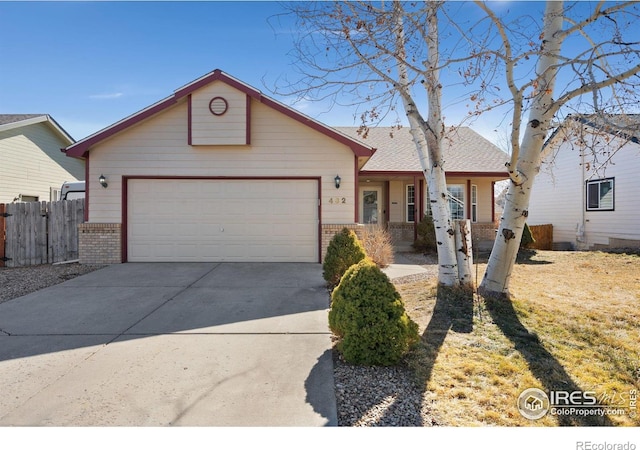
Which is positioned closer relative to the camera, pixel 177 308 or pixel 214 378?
pixel 214 378

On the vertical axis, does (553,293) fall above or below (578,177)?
below

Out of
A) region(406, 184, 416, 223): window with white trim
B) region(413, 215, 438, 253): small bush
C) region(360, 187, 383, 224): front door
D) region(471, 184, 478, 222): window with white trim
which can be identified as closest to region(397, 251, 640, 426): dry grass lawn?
region(413, 215, 438, 253): small bush

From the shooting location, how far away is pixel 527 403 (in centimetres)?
276

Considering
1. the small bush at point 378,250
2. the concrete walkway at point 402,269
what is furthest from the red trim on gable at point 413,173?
the small bush at point 378,250

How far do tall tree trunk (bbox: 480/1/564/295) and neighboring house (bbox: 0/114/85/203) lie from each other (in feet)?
58.4

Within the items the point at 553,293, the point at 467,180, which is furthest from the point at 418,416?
the point at 467,180

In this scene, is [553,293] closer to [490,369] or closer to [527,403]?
[490,369]

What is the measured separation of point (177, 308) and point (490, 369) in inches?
178

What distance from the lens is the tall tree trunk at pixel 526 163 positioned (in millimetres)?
4891

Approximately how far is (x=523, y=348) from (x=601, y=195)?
520 inches

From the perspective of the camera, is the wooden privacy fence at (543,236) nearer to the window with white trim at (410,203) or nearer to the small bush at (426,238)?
the window with white trim at (410,203)

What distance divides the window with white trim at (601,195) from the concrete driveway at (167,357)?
1294 centimetres

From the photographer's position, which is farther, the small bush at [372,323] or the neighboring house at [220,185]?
the neighboring house at [220,185]

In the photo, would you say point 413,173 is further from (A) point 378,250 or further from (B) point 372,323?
(B) point 372,323
